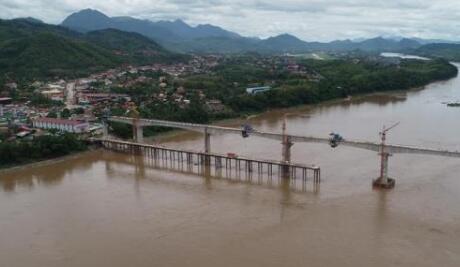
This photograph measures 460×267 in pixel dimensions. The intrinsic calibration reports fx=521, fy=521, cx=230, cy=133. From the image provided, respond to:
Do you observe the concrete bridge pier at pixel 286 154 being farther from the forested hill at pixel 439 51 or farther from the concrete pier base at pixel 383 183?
the forested hill at pixel 439 51

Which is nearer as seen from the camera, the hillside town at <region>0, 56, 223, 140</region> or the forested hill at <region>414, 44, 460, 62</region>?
the hillside town at <region>0, 56, 223, 140</region>

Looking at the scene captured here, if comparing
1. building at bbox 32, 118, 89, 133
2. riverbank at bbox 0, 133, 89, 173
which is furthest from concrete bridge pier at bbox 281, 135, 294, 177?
building at bbox 32, 118, 89, 133

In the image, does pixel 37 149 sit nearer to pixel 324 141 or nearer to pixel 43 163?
pixel 43 163

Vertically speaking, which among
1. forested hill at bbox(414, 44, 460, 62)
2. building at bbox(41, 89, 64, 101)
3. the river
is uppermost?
forested hill at bbox(414, 44, 460, 62)

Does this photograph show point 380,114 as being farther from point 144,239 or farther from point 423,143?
point 144,239

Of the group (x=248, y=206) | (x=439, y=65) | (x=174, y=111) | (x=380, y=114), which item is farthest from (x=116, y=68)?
(x=248, y=206)

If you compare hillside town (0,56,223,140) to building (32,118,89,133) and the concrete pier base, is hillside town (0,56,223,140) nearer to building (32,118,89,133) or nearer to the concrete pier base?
building (32,118,89,133)
